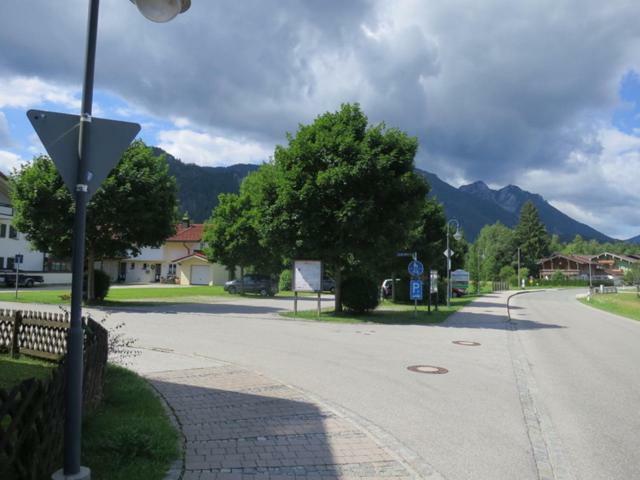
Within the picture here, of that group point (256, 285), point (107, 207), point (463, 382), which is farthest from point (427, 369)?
point (256, 285)

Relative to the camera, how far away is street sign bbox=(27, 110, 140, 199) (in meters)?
3.99

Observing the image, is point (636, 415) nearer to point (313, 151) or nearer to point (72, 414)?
point (72, 414)

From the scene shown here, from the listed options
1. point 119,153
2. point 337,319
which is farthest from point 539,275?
point 119,153

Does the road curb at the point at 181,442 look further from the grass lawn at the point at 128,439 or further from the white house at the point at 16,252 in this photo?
the white house at the point at 16,252

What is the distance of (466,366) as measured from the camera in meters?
11.0

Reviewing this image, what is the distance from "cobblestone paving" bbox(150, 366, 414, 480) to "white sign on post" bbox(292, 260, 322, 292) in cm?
1364

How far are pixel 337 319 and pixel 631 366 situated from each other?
37.3 feet

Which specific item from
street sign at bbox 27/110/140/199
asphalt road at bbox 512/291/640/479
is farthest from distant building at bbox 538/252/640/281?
street sign at bbox 27/110/140/199

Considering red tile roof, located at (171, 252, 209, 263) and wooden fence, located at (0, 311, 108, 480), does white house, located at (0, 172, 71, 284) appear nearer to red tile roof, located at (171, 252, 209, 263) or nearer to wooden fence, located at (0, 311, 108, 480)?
red tile roof, located at (171, 252, 209, 263)

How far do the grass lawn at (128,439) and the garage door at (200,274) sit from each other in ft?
184

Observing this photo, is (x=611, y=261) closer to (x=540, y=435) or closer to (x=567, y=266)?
(x=567, y=266)

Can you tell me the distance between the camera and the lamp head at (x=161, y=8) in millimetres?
4238

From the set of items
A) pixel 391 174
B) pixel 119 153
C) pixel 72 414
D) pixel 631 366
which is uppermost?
pixel 391 174

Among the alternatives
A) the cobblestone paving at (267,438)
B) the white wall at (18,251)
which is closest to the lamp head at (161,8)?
the cobblestone paving at (267,438)
